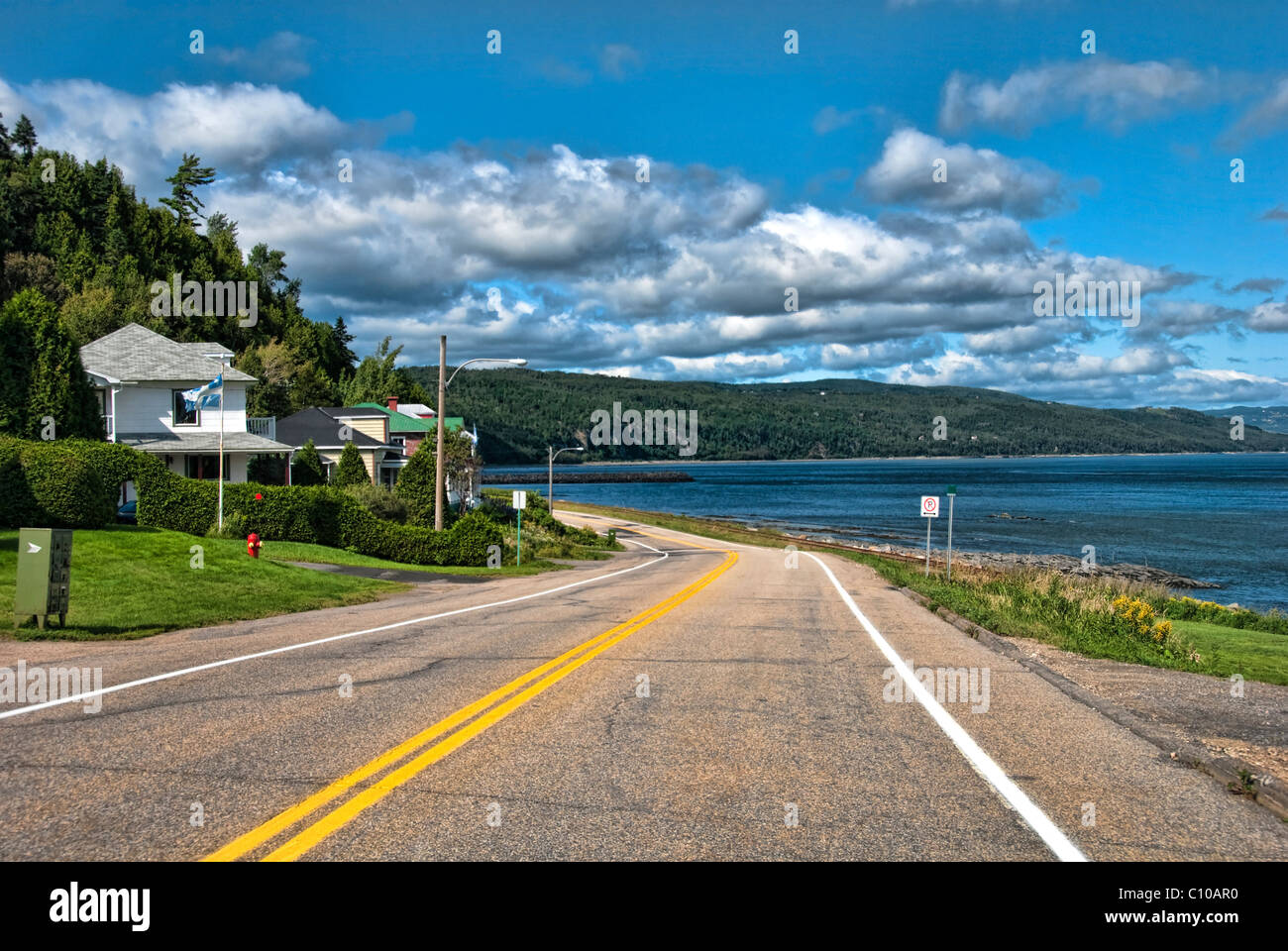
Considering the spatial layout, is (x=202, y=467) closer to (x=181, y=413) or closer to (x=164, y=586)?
(x=181, y=413)

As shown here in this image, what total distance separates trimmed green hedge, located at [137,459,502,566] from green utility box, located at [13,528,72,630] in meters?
15.0

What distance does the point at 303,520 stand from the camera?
96.4ft

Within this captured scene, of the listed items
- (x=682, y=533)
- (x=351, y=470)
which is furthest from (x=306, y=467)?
(x=682, y=533)

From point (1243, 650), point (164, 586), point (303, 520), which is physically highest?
point (303, 520)

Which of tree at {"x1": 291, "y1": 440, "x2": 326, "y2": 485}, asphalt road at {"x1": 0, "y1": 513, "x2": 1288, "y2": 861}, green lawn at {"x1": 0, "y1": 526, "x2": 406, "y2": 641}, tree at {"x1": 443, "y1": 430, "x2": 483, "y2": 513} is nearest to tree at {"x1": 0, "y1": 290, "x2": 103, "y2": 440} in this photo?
green lawn at {"x1": 0, "y1": 526, "x2": 406, "y2": 641}

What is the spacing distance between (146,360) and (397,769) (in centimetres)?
3889

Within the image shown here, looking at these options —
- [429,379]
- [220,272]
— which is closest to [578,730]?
[220,272]

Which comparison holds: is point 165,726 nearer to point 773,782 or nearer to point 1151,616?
point 773,782

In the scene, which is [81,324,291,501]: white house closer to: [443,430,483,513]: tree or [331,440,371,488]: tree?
[331,440,371,488]: tree

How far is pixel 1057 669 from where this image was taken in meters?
11.4

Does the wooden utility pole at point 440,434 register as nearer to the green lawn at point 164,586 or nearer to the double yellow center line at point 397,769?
the green lawn at point 164,586

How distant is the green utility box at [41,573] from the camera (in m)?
12.2

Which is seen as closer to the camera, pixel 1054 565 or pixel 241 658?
pixel 241 658
